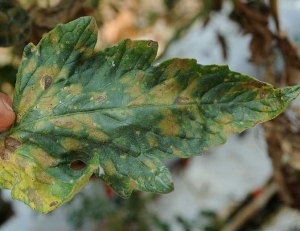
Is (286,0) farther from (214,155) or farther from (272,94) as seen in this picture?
(272,94)

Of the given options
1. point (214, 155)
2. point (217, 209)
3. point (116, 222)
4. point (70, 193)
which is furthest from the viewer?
point (214, 155)

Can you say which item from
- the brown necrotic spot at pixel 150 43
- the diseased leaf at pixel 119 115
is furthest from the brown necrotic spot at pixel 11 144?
the brown necrotic spot at pixel 150 43

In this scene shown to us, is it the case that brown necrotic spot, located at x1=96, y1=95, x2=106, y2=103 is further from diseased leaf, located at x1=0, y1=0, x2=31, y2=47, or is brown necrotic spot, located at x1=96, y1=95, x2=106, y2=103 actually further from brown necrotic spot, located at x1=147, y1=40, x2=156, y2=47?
diseased leaf, located at x1=0, y1=0, x2=31, y2=47

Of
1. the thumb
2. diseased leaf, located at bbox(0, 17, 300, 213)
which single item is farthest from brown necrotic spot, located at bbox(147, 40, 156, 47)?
the thumb

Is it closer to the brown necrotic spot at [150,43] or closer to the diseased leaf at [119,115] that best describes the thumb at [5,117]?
the diseased leaf at [119,115]

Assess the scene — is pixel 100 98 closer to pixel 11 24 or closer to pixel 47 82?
pixel 47 82

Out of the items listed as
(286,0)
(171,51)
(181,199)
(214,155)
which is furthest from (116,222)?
(286,0)

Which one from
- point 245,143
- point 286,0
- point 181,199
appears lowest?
point 181,199
